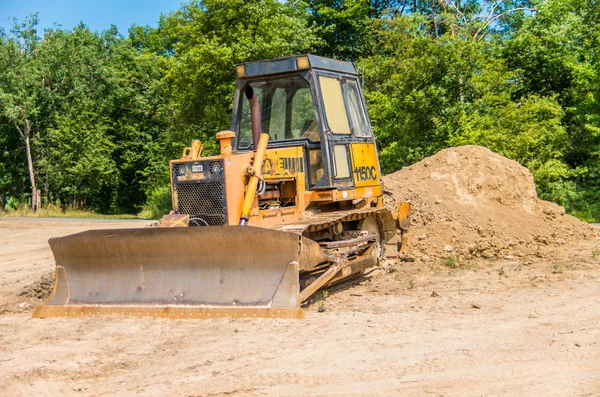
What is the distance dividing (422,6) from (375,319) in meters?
30.5

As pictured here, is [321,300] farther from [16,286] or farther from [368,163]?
[16,286]

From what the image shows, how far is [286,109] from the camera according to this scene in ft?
29.6

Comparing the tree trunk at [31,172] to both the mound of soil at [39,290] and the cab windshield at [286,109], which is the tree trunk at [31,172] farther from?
the cab windshield at [286,109]

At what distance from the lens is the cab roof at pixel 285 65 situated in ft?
28.9

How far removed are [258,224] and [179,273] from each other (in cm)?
107

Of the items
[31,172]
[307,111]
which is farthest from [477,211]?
[31,172]

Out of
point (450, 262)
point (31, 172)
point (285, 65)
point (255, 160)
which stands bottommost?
point (450, 262)

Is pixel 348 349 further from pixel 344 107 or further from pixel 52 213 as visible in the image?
pixel 52 213

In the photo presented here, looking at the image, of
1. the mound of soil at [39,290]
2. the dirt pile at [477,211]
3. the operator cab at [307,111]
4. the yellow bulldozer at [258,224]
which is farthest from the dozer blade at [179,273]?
the dirt pile at [477,211]

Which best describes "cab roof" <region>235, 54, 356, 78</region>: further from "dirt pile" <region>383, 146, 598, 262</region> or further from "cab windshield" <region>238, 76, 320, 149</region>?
"dirt pile" <region>383, 146, 598, 262</region>

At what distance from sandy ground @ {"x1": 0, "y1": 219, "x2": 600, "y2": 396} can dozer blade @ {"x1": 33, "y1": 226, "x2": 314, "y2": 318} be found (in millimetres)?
248

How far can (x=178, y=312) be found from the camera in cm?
722

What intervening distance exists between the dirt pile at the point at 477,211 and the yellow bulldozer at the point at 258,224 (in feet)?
7.33

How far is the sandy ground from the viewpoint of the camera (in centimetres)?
486
